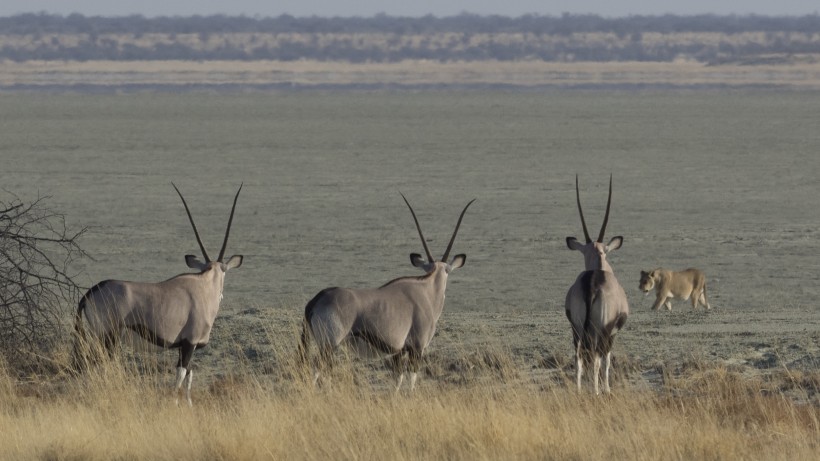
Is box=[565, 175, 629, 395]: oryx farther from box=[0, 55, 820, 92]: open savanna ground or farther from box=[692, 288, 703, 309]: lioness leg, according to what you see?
box=[0, 55, 820, 92]: open savanna ground

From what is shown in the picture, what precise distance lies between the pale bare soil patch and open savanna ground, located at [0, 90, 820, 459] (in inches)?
2449

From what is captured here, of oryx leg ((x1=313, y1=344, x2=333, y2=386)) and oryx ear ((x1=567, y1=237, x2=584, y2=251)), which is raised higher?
oryx ear ((x1=567, y1=237, x2=584, y2=251))

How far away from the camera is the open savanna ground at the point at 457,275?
26.0 feet

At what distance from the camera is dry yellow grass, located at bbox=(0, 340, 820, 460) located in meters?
7.61

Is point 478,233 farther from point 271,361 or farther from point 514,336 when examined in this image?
point 271,361

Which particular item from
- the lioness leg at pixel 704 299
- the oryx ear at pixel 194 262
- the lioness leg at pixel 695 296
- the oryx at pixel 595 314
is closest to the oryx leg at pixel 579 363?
the oryx at pixel 595 314

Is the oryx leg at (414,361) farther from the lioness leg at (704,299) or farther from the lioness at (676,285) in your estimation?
the lioness leg at (704,299)

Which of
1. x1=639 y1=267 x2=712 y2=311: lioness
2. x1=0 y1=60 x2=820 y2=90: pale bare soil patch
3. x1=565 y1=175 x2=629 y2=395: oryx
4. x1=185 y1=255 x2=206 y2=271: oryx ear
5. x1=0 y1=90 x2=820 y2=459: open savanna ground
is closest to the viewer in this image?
x1=0 y1=90 x2=820 y2=459: open savanna ground

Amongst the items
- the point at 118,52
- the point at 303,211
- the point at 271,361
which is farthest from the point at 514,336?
the point at 118,52

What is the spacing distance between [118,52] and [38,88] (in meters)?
48.5

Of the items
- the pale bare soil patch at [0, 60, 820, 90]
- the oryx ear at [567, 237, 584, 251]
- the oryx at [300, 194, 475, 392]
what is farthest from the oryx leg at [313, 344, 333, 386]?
the pale bare soil patch at [0, 60, 820, 90]

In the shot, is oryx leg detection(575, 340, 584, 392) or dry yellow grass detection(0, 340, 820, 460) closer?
dry yellow grass detection(0, 340, 820, 460)

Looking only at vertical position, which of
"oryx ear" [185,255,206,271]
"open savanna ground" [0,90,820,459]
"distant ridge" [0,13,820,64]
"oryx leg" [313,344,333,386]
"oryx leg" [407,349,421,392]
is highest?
"oryx ear" [185,255,206,271]

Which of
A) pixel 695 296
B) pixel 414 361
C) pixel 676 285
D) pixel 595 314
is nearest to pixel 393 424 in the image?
pixel 414 361
